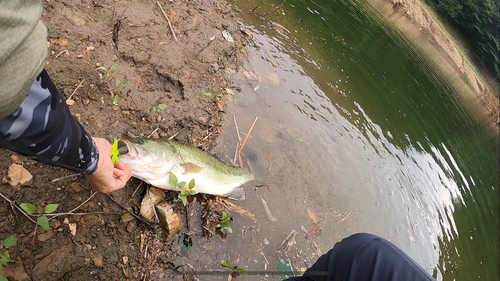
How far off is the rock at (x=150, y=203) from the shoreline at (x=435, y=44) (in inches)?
545

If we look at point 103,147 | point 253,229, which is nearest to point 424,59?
point 253,229

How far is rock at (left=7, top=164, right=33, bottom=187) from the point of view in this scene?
2418mm

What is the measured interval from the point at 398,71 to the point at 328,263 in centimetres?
939

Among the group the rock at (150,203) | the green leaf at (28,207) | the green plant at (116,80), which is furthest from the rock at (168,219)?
the green plant at (116,80)

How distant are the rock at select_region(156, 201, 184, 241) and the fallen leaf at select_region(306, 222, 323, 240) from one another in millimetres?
1808

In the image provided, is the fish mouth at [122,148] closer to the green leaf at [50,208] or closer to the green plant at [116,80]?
the green leaf at [50,208]

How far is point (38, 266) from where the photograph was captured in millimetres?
2297

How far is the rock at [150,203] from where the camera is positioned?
2.91 metres

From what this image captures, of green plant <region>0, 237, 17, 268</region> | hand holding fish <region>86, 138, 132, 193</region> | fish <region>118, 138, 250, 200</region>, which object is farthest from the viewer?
fish <region>118, 138, 250, 200</region>

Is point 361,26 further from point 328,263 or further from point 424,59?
point 328,263

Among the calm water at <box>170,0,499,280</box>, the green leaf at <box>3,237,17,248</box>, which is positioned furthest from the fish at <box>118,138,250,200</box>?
the green leaf at <box>3,237,17,248</box>

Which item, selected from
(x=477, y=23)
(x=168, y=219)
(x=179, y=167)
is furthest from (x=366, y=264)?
(x=477, y=23)

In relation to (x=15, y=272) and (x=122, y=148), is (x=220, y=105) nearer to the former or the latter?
(x=122, y=148)

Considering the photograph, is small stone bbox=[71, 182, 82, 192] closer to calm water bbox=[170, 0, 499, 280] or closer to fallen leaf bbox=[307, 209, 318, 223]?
calm water bbox=[170, 0, 499, 280]
